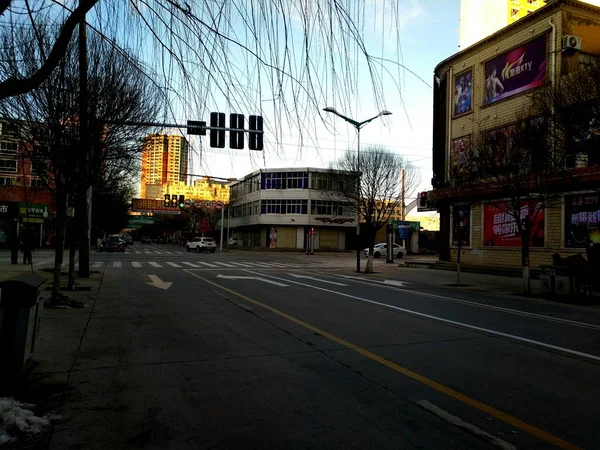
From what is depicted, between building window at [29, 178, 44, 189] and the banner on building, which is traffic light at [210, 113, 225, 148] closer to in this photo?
building window at [29, 178, 44, 189]

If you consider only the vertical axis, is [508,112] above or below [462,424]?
above

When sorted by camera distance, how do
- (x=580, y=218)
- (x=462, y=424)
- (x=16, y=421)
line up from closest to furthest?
1. (x=16, y=421)
2. (x=462, y=424)
3. (x=580, y=218)

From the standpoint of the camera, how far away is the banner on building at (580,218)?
66.5 feet

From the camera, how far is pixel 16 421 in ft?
12.3

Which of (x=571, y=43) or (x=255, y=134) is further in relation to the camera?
(x=571, y=43)

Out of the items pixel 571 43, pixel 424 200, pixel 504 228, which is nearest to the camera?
pixel 571 43

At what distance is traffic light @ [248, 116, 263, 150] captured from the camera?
11.6 ft

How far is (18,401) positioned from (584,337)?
8.66 m

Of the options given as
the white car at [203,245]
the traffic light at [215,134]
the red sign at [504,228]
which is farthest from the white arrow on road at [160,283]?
the white car at [203,245]

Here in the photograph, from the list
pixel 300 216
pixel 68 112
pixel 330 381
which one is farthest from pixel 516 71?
pixel 300 216

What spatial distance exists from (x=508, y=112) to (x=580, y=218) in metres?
7.09

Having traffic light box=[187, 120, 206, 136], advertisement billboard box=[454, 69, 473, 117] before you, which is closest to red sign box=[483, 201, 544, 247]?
advertisement billboard box=[454, 69, 473, 117]

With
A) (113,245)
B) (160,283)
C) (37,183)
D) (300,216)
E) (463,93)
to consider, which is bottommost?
(160,283)

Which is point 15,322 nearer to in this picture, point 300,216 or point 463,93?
point 463,93
